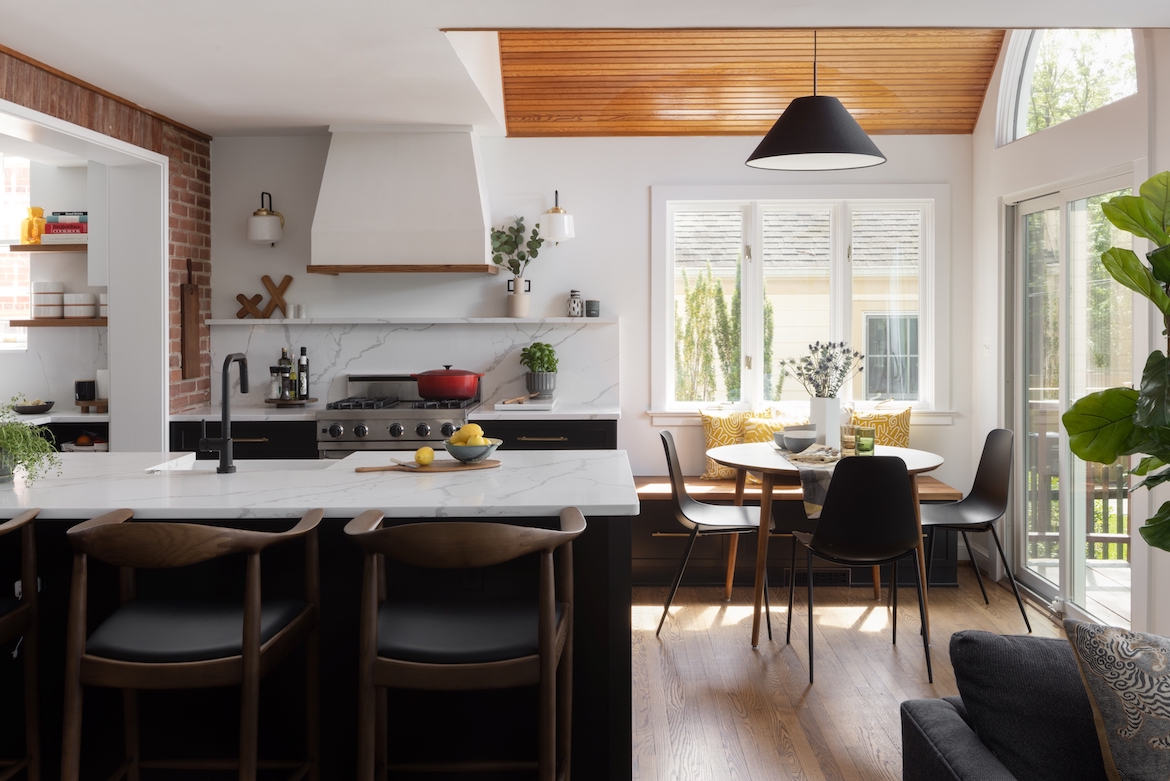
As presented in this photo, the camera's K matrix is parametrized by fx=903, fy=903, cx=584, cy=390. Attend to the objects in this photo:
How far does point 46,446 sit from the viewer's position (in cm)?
269

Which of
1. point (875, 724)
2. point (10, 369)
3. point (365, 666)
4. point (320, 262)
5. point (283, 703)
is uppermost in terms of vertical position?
point (320, 262)

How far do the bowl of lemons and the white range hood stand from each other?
220 centimetres

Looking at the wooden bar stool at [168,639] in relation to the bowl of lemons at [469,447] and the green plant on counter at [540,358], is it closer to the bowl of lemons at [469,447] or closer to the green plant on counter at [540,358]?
the bowl of lemons at [469,447]

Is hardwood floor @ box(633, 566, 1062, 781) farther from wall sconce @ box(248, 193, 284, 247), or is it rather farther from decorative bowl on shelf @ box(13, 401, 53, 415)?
decorative bowl on shelf @ box(13, 401, 53, 415)

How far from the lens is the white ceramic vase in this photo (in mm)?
4234

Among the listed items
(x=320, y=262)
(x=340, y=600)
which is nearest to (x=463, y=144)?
(x=320, y=262)

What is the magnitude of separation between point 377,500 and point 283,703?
26.3 inches

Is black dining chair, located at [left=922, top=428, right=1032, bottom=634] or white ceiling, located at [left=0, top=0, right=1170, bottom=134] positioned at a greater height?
white ceiling, located at [left=0, top=0, right=1170, bottom=134]

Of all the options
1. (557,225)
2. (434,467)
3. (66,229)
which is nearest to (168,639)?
(434,467)

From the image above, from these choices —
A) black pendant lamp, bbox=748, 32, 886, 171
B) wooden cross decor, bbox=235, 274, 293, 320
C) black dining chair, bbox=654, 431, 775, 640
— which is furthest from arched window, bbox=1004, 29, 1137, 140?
wooden cross decor, bbox=235, 274, 293, 320

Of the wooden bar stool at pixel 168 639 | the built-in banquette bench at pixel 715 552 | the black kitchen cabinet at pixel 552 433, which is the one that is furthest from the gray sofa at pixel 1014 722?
the black kitchen cabinet at pixel 552 433

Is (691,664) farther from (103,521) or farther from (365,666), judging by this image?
(103,521)

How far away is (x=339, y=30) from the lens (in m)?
3.39

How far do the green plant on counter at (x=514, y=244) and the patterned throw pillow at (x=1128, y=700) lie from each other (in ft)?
13.7
